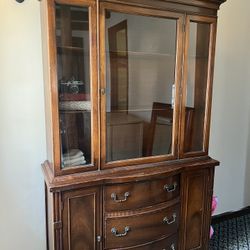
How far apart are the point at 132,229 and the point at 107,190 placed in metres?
0.28

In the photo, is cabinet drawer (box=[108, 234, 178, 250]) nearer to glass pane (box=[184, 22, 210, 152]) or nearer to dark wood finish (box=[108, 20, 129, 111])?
glass pane (box=[184, 22, 210, 152])

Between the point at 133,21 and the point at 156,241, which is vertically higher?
the point at 133,21

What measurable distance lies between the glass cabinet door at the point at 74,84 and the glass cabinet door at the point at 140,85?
0.09 metres

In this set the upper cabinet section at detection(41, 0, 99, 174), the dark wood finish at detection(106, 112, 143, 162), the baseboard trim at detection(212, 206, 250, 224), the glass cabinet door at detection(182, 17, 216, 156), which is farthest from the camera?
the baseboard trim at detection(212, 206, 250, 224)

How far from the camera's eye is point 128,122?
5.44ft

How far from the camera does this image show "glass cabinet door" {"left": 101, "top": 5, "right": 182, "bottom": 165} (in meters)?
1.46

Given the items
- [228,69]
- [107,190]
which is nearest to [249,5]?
[228,69]

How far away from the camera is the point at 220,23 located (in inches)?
89.4

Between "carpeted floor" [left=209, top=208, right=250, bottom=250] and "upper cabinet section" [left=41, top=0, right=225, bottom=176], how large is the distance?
1.01 meters

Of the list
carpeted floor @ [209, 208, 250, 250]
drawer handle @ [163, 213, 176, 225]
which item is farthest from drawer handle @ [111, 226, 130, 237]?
carpeted floor @ [209, 208, 250, 250]

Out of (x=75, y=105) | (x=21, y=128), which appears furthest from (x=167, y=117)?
(x=21, y=128)

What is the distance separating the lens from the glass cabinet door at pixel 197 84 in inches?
63.9

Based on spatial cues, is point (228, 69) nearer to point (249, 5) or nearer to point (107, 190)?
point (249, 5)

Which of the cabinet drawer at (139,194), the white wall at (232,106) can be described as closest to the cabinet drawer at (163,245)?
the cabinet drawer at (139,194)
